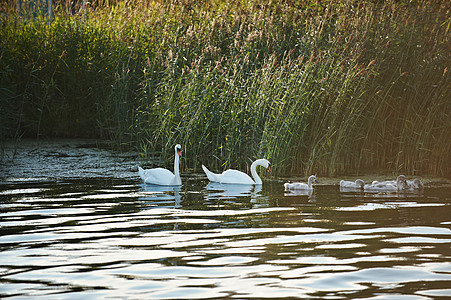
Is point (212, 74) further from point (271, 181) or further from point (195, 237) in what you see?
point (195, 237)

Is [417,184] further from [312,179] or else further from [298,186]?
[298,186]

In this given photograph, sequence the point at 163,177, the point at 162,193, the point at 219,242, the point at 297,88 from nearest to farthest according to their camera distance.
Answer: the point at 219,242 < the point at 162,193 < the point at 163,177 < the point at 297,88

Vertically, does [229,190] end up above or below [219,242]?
above

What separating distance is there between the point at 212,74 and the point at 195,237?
6.07 meters

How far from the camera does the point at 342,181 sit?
34.6 ft

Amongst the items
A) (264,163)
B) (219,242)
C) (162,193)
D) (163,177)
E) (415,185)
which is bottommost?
(219,242)

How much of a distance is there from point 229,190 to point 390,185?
218cm

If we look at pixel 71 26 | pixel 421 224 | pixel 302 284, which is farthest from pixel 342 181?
pixel 71 26

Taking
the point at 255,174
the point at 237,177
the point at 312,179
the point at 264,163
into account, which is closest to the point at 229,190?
the point at 237,177

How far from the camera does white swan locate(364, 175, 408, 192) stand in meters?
10.2

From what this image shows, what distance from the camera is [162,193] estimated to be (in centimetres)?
1036

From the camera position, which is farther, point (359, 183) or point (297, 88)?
point (297, 88)

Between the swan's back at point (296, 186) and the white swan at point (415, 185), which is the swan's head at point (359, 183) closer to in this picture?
the white swan at point (415, 185)

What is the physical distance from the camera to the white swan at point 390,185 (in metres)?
10.2
